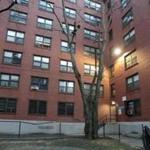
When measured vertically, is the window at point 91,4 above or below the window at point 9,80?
above

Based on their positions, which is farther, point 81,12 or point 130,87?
point 81,12

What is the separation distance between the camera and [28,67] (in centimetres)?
2538

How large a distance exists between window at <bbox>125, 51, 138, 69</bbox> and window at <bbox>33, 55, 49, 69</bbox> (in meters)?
9.37

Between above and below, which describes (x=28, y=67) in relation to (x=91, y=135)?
above

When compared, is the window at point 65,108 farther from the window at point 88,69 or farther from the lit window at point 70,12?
the lit window at point 70,12

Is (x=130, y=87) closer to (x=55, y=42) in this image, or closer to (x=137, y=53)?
(x=137, y=53)

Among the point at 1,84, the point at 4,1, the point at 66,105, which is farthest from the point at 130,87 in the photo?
the point at 4,1

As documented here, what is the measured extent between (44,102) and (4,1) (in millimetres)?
12820

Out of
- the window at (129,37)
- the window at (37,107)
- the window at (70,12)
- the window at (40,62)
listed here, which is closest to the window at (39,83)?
the window at (40,62)

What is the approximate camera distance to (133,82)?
942 inches

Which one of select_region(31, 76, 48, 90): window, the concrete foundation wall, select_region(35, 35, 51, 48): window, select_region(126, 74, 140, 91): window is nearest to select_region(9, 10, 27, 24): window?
select_region(35, 35, 51, 48): window

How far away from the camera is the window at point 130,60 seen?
24045 mm

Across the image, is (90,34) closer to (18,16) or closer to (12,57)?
(18,16)

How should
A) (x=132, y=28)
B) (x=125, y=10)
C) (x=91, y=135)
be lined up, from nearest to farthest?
(x=91, y=135), (x=132, y=28), (x=125, y=10)
